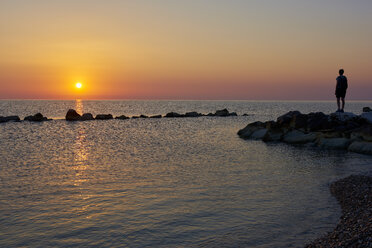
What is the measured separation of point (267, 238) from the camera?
9.15m

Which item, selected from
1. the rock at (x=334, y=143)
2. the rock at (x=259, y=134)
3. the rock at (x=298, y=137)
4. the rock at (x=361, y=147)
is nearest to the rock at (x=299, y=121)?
the rock at (x=298, y=137)

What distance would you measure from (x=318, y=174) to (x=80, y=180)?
13.1 meters

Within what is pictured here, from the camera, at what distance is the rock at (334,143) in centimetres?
2798

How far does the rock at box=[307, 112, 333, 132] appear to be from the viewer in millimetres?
32750

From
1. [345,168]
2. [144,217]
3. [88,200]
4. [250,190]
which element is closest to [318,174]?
[345,168]

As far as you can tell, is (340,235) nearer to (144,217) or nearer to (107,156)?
(144,217)

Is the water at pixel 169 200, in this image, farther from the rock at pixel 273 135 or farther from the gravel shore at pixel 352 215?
the rock at pixel 273 135

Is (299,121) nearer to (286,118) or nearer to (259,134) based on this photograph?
(286,118)

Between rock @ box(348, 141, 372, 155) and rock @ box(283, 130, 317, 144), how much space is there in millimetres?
5427

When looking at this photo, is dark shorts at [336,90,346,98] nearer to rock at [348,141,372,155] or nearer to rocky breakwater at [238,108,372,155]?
rocky breakwater at [238,108,372,155]

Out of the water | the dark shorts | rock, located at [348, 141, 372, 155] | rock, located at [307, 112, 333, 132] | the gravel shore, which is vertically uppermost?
the dark shorts

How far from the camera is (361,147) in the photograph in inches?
1014

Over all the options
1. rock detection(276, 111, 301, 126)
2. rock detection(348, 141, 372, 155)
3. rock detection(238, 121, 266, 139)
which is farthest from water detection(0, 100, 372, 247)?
rock detection(238, 121, 266, 139)

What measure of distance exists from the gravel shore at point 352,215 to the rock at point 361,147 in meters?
10.8
